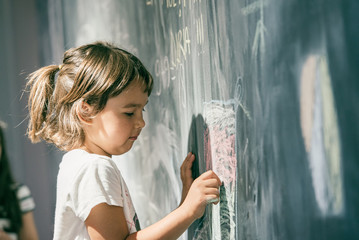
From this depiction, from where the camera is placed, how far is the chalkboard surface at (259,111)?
473 millimetres

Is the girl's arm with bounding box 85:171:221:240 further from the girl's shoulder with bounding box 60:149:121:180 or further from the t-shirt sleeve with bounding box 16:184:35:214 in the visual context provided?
the t-shirt sleeve with bounding box 16:184:35:214

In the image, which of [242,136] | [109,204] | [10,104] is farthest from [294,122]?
[10,104]

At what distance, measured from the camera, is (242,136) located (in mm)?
781

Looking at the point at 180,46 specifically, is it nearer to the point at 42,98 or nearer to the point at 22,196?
the point at 42,98

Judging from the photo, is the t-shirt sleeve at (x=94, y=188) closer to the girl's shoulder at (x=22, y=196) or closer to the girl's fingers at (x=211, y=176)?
the girl's fingers at (x=211, y=176)

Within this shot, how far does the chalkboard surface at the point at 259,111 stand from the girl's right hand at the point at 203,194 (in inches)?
0.9

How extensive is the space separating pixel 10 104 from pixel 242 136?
168 centimetres

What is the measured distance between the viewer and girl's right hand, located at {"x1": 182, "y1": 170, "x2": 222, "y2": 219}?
913 mm

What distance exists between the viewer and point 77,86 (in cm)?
110

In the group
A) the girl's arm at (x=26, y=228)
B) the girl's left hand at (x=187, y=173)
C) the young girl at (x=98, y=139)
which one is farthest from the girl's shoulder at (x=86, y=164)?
the girl's arm at (x=26, y=228)

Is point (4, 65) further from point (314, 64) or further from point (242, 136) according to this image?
point (314, 64)

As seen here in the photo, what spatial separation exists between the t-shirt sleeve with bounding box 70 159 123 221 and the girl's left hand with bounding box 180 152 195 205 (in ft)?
0.63

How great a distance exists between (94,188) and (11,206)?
0.35 meters

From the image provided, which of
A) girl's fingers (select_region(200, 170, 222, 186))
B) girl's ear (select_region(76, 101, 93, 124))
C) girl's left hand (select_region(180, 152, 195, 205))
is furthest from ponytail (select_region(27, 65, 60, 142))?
girl's fingers (select_region(200, 170, 222, 186))
